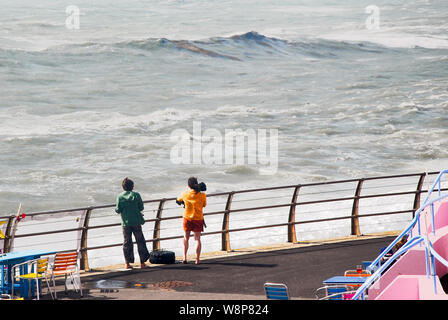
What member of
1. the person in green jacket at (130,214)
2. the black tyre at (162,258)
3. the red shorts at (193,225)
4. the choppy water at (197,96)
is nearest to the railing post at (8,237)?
the person in green jacket at (130,214)

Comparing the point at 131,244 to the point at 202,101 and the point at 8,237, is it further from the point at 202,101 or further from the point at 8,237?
the point at 202,101

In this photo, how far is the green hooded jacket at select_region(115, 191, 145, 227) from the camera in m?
12.9

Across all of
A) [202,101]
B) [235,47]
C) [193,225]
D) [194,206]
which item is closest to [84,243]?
[193,225]

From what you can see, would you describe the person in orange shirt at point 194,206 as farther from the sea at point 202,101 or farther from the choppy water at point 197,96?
the choppy water at point 197,96

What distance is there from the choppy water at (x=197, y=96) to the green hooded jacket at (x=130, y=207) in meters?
18.6

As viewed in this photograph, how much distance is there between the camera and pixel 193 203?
42.1ft

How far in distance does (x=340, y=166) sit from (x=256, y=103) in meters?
19.8

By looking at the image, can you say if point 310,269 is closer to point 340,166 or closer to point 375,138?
point 340,166

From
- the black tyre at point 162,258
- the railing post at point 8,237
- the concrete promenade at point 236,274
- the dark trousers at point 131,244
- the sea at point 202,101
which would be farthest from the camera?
the sea at point 202,101

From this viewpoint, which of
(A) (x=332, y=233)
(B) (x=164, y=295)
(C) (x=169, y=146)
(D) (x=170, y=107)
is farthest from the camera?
(D) (x=170, y=107)

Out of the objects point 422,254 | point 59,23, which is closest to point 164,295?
point 422,254

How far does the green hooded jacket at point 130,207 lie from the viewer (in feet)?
42.2

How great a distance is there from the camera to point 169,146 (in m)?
42.5

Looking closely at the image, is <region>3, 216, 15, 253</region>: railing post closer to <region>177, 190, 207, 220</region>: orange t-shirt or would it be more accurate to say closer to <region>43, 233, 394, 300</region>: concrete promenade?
<region>43, 233, 394, 300</region>: concrete promenade
